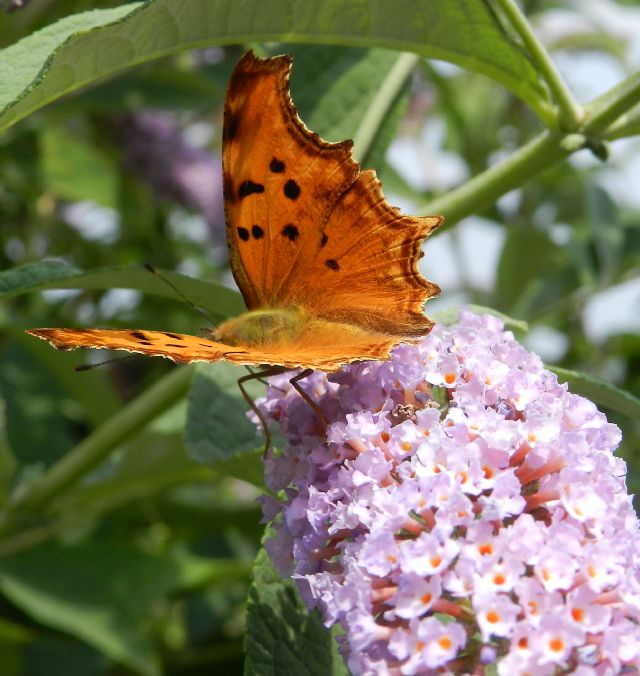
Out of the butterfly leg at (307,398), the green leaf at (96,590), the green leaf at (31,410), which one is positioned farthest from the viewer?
the green leaf at (31,410)

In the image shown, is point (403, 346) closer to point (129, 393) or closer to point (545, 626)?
point (545, 626)

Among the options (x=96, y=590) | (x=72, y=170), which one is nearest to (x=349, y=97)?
(x=96, y=590)

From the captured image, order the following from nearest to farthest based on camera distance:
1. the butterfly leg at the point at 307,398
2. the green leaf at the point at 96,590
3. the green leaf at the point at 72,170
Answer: the butterfly leg at the point at 307,398 → the green leaf at the point at 96,590 → the green leaf at the point at 72,170

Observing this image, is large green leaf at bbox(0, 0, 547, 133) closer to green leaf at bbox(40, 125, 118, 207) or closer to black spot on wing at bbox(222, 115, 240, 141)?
black spot on wing at bbox(222, 115, 240, 141)

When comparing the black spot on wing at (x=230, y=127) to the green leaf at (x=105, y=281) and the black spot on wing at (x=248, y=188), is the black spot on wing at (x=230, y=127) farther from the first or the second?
the green leaf at (x=105, y=281)

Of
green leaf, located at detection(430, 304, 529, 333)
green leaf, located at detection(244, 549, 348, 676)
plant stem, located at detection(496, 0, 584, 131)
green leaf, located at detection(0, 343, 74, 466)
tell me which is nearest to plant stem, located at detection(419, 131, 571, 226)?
plant stem, located at detection(496, 0, 584, 131)

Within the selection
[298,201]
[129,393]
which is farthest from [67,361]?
[298,201]

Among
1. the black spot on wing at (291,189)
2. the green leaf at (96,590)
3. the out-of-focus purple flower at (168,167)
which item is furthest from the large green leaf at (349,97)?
the out-of-focus purple flower at (168,167)
